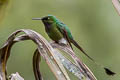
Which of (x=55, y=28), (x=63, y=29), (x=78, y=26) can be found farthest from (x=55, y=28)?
(x=78, y=26)

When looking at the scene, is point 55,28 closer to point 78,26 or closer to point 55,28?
point 55,28

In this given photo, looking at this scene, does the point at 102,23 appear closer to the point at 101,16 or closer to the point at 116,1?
the point at 101,16

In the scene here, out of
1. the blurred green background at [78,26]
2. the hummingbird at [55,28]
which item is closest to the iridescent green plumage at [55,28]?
the hummingbird at [55,28]

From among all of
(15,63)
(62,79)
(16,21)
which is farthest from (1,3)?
(16,21)

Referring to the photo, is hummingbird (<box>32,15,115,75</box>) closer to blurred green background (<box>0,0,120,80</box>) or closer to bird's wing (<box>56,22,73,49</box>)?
bird's wing (<box>56,22,73,49</box>)

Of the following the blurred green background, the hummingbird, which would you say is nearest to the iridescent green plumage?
the hummingbird

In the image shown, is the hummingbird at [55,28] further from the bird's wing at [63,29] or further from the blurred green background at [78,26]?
the blurred green background at [78,26]

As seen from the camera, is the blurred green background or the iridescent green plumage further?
the blurred green background

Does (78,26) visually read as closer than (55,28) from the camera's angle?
No

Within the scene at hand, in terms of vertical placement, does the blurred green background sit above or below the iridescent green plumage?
below
